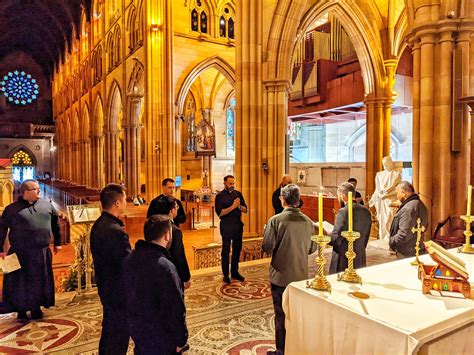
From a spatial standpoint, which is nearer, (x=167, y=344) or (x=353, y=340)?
(x=353, y=340)

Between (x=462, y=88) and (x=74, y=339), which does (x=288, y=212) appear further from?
(x=462, y=88)

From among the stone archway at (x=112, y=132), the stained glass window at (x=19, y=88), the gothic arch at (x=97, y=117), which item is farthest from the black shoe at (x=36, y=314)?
the stained glass window at (x=19, y=88)

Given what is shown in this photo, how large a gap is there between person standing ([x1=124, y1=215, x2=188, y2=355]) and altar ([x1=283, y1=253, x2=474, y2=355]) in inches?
28.4

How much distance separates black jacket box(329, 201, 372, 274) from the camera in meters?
3.31

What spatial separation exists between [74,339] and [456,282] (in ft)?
10.5

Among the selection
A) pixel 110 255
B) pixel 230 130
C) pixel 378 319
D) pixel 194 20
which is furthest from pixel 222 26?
Answer: pixel 378 319

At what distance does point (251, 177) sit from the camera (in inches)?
328

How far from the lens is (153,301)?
207cm

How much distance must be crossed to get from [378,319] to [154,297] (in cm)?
120

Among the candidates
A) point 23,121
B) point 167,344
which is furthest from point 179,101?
point 23,121

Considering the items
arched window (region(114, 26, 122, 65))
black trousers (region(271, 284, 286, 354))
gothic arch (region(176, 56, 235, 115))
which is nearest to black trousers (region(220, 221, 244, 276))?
black trousers (region(271, 284, 286, 354))

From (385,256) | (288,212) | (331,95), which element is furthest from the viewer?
(331,95)

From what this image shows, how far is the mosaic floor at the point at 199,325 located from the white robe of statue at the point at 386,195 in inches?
154

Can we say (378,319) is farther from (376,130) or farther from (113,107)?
(113,107)
